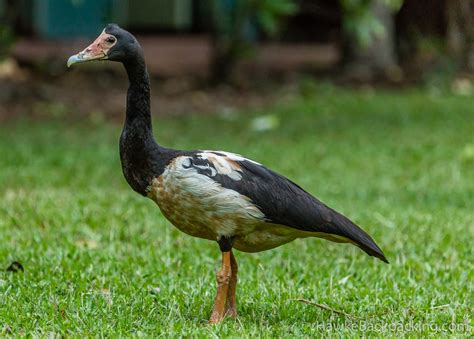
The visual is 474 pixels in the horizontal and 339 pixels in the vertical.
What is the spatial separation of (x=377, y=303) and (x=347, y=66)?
11.7m

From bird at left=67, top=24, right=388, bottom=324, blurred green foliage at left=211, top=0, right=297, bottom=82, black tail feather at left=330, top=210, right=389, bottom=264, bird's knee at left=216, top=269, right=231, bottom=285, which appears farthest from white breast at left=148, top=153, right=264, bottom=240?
blurred green foliage at left=211, top=0, right=297, bottom=82

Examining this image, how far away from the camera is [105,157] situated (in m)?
9.51

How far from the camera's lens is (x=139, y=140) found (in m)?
4.23

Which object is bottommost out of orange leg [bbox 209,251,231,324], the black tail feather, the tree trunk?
the tree trunk

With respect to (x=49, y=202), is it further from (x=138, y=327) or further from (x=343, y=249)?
(x=138, y=327)

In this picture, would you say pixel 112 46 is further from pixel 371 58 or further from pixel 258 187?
pixel 371 58

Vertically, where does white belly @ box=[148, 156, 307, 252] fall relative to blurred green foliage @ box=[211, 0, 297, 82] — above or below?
above

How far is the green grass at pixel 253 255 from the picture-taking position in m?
4.32

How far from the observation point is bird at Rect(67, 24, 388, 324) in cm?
408

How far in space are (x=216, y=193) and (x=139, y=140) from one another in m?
0.46

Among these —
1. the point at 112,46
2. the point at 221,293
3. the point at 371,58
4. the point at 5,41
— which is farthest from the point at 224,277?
the point at 371,58

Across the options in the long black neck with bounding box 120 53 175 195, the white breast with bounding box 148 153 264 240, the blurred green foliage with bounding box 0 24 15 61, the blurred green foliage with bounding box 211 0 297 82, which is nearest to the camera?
the white breast with bounding box 148 153 264 240

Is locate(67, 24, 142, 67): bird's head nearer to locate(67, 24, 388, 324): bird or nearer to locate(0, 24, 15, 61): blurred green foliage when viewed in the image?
locate(67, 24, 388, 324): bird

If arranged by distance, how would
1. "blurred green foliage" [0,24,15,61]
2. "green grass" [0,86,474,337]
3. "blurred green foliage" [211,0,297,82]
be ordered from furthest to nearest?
"blurred green foliage" [211,0,297,82]
"blurred green foliage" [0,24,15,61]
"green grass" [0,86,474,337]
